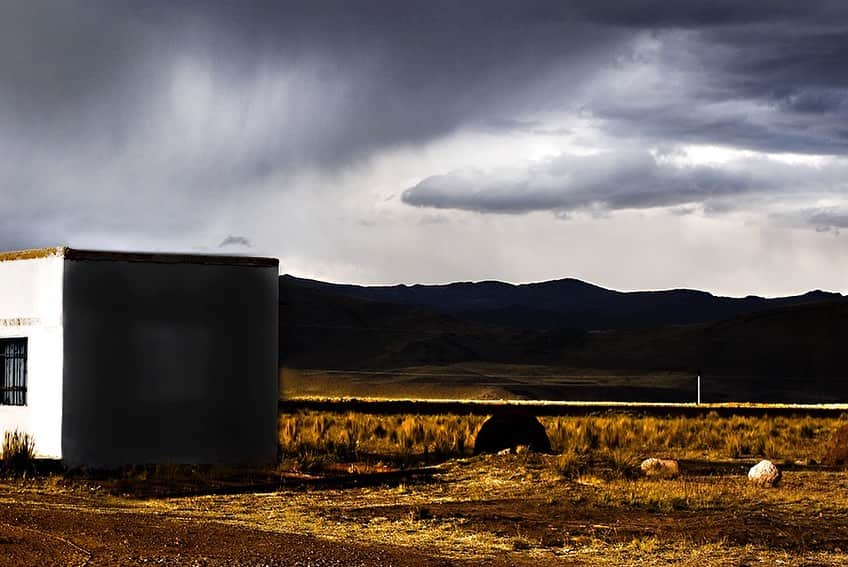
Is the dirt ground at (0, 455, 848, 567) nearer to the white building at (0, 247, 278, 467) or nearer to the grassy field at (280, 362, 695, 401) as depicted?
the white building at (0, 247, 278, 467)

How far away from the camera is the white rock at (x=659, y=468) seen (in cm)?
2456

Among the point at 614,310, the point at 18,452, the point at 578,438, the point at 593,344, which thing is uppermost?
the point at 614,310

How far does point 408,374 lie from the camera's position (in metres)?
95.7

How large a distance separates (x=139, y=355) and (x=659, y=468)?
9.54m

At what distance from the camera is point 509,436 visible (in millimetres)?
27438

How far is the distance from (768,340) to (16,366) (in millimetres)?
92630

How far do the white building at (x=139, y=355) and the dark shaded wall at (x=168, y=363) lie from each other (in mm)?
18

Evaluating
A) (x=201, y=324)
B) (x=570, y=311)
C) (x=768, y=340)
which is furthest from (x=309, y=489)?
(x=570, y=311)

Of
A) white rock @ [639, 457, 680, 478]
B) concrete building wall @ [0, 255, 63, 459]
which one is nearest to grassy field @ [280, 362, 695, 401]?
concrete building wall @ [0, 255, 63, 459]

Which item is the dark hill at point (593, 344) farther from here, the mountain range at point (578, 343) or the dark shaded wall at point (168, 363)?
the dark shaded wall at point (168, 363)

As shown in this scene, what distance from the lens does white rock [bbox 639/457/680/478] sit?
24.6 metres

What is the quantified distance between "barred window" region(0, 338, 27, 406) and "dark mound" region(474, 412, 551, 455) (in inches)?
347

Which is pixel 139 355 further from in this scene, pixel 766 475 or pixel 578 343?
pixel 578 343

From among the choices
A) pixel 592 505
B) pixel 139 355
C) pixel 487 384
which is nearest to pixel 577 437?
pixel 139 355
